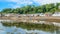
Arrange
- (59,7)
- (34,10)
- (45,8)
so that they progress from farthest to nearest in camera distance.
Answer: (34,10), (45,8), (59,7)

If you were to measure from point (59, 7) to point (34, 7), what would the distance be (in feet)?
67.8

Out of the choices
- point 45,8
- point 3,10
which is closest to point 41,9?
point 45,8

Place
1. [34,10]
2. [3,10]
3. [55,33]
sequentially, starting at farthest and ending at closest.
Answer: [3,10] < [34,10] < [55,33]

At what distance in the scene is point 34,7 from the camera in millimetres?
100125

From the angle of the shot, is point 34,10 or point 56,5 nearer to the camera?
point 56,5

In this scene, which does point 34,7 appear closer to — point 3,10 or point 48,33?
point 3,10

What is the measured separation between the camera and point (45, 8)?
88188mm

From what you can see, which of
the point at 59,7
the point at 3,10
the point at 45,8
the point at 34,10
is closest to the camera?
the point at 59,7

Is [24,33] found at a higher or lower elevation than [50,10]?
higher

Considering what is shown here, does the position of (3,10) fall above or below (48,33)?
below

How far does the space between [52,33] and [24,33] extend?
3.03 meters

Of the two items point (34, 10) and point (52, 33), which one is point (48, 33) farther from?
point (34, 10)

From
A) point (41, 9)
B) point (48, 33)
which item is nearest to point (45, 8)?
point (41, 9)

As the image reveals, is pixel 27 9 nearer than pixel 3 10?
Yes
